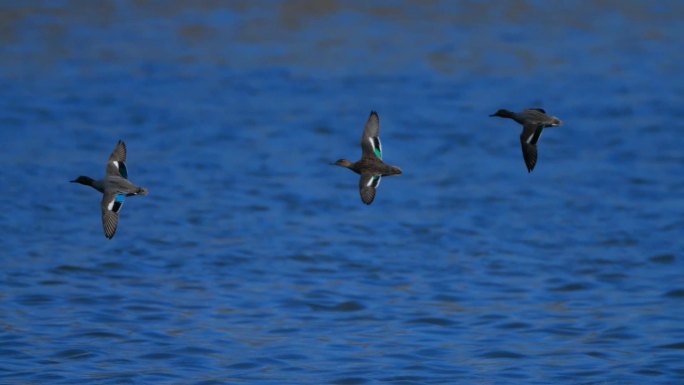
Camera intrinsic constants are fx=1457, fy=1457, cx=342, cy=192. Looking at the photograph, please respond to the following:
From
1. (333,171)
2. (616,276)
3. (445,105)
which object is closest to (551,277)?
(616,276)

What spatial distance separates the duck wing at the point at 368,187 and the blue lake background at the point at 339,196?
6.85 feet

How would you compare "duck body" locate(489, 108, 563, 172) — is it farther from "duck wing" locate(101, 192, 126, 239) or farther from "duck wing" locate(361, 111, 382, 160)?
"duck wing" locate(101, 192, 126, 239)

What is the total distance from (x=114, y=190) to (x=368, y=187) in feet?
8.40

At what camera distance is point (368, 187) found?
13.4 metres

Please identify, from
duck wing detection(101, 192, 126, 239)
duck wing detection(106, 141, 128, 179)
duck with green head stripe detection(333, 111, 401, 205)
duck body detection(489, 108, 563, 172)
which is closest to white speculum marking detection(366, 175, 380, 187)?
duck with green head stripe detection(333, 111, 401, 205)

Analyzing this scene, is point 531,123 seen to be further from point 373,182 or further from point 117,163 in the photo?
point 117,163

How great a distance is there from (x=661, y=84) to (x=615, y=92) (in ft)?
3.48

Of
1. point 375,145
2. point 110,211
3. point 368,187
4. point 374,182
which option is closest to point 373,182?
point 374,182

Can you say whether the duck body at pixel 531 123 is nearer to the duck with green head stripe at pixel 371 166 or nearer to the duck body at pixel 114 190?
the duck with green head stripe at pixel 371 166

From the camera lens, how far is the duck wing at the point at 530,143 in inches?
528

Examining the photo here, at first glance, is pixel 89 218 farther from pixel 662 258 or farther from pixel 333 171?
pixel 662 258

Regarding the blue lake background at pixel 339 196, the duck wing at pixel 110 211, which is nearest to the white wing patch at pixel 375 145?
the blue lake background at pixel 339 196

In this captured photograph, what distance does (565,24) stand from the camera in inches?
1240

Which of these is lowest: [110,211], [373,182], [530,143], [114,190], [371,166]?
[110,211]
